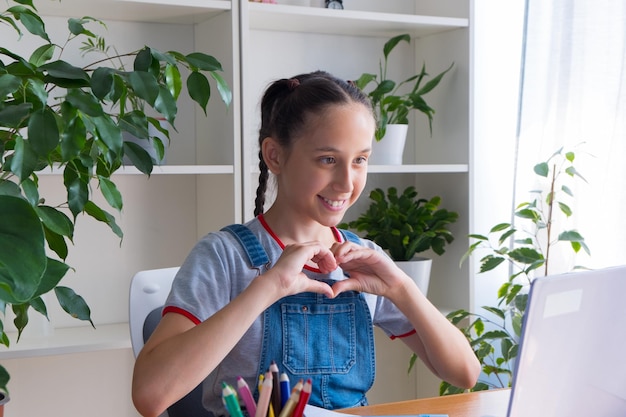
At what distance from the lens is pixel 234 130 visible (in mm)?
2135

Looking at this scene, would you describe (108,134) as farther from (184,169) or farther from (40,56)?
(184,169)

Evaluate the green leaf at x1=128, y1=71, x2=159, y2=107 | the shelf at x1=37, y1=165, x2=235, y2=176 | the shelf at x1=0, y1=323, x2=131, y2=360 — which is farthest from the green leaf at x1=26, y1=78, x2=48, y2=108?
the shelf at x1=0, y1=323, x2=131, y2=360

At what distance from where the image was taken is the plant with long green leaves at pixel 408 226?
96.9 inches

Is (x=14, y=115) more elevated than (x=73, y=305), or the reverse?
(x=14, y=115)

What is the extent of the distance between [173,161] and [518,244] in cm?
104

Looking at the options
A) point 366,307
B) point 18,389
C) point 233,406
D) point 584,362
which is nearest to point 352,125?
point 366,307

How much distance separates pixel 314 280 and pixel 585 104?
1.22 metres

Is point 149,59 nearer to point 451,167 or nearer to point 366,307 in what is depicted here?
point 366,307

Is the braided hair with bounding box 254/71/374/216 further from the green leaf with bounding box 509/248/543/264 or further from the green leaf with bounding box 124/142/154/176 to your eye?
the green leaf with bounding box 509/248/543/264

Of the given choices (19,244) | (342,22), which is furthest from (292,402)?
(342,22)

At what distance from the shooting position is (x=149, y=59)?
1.27 meters

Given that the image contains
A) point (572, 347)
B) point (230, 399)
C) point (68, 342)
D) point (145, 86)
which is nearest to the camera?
point (230, 399)

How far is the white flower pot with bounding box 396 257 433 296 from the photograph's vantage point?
7.91 feet

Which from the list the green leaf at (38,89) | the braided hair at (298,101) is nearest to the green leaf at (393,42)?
the braided hair at (298,101)
